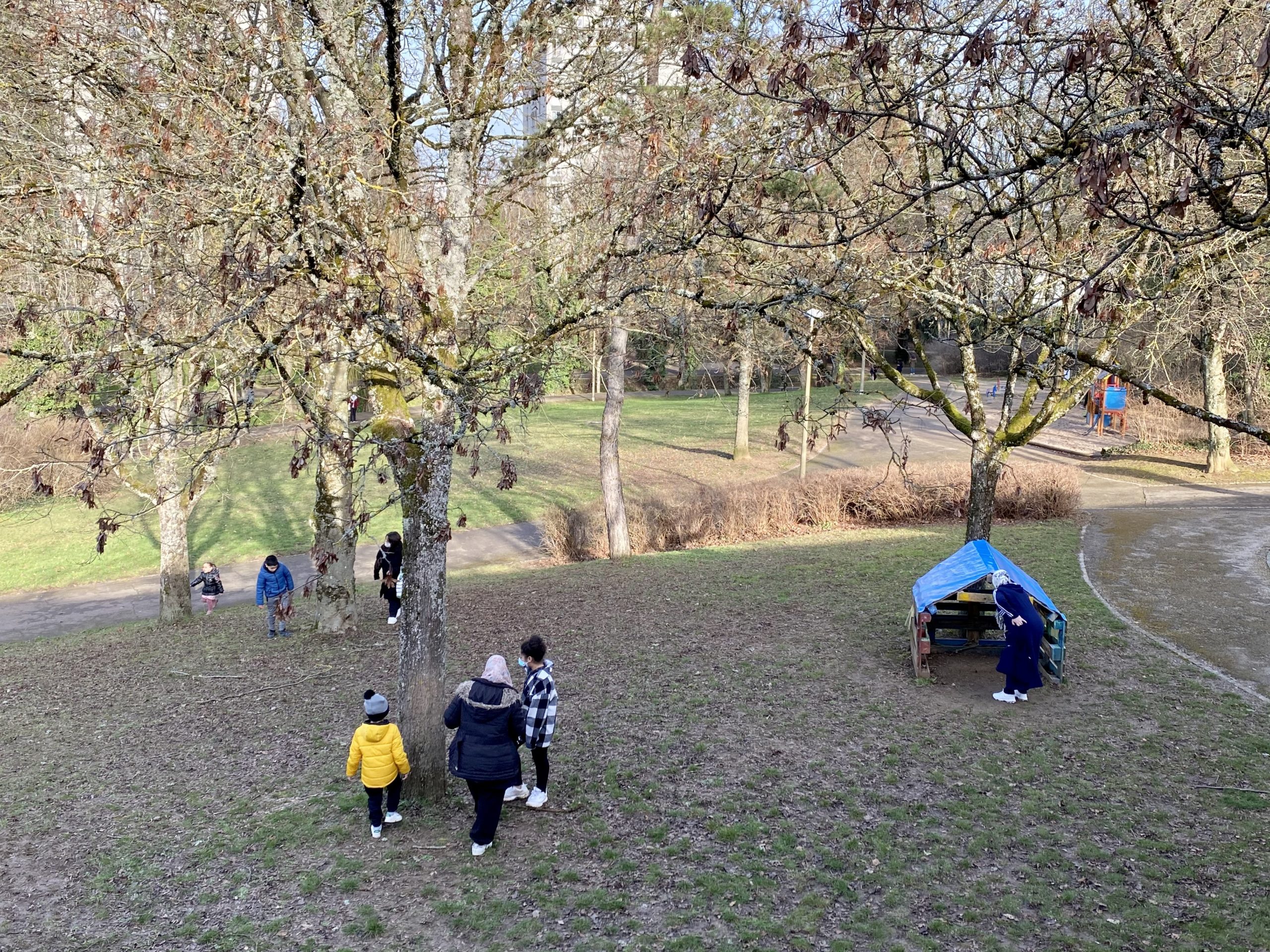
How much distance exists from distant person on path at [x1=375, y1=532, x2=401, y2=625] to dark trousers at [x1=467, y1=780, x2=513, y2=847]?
696 cm

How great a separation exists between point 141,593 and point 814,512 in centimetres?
1501

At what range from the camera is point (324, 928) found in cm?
571

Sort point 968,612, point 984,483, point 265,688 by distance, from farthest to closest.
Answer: point 984,483 < point 265,688 < point 968,612

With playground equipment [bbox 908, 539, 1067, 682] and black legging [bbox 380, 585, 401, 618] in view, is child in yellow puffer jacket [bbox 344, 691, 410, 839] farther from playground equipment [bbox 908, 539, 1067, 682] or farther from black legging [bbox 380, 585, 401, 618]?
black legging [bbox 380, 585, 401, 618]

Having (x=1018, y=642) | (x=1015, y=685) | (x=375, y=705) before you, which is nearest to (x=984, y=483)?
(x=1018, y=642)

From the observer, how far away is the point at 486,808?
6.54m

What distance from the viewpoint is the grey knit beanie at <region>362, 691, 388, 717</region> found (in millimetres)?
6523

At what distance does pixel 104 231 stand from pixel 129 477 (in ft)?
24.4

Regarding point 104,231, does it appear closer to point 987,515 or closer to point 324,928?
point 324,928

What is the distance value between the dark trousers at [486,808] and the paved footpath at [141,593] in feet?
35.9

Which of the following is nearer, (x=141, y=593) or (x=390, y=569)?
(x=390, y=569)

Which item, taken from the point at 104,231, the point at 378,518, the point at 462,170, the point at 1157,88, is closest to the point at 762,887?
Result: the point at 1157,88

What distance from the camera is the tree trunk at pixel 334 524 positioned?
11.8m

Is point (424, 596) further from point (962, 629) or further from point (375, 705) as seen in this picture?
point (962, 629)
